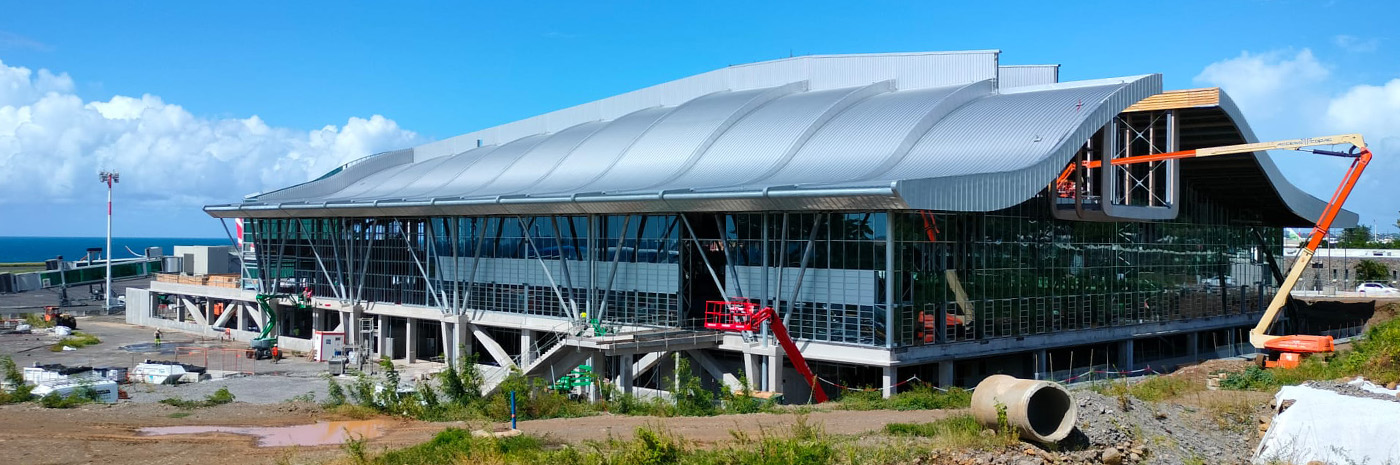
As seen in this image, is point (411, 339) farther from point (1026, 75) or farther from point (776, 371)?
point (1026, 75)

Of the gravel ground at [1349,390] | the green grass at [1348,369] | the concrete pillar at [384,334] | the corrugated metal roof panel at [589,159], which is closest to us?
the gravel ground at [1349,390]

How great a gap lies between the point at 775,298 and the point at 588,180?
12.9m

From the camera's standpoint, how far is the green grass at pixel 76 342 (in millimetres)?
56213

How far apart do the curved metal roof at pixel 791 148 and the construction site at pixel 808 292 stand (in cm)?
17

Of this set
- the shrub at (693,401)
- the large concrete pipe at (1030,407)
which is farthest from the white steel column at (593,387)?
the large concrete pipe at (1030,407)

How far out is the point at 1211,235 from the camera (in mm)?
50125

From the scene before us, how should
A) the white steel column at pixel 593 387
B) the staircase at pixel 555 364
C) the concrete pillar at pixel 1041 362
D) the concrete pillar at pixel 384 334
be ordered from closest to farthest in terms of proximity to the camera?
the white steel column at pixel 593 387 → the staircase at pixel 555 364 → the concrete pillar at pixel 1041 362 → the concrete pillar at pixel 384 334

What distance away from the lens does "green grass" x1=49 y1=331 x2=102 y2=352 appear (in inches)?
2213

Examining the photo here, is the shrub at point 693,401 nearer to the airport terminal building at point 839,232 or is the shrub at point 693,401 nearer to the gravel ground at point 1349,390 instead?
the airport terminal building at point 839,232

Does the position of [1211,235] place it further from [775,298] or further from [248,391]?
[248,391]

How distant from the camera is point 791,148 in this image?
41125 millimetres

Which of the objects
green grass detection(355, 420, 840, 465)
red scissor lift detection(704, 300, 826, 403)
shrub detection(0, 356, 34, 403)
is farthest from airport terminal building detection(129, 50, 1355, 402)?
shrub detection(0, 356, 34, 403)

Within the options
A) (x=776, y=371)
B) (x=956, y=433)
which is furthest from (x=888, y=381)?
(x=956, y=433)

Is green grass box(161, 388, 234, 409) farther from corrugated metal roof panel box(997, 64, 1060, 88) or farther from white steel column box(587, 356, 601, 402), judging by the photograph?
corrugated metal roof panel box(997, 64, 1060, 88)
